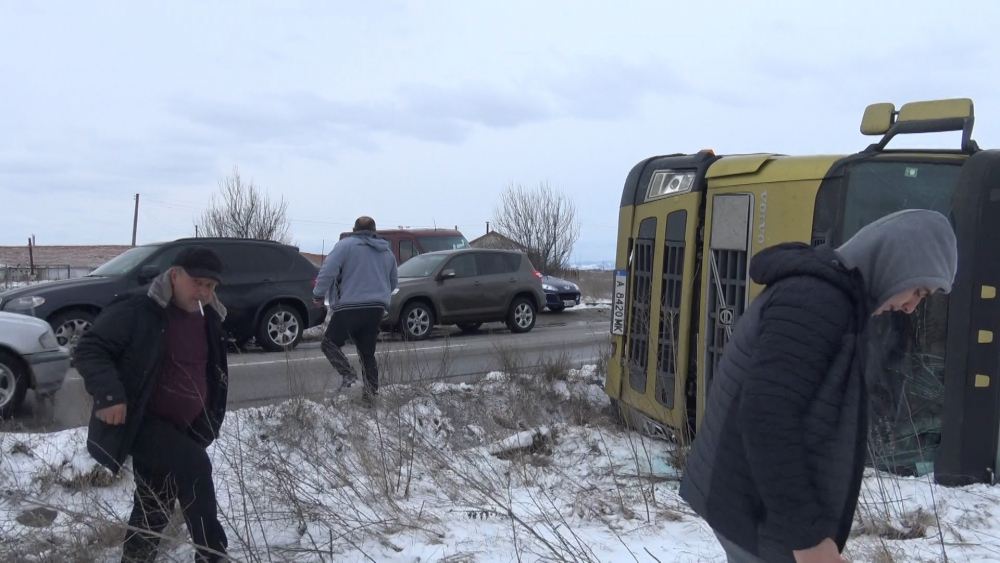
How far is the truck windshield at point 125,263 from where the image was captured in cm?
1192

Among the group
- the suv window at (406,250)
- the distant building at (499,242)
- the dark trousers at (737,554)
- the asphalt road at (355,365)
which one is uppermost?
the distant building at (499,242)

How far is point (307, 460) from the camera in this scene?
465cm

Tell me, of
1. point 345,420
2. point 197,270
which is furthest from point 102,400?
point 345,420

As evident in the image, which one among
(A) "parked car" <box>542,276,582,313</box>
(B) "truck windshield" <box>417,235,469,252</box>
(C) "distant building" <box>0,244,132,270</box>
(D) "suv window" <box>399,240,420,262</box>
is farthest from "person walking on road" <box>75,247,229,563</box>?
(C) "distant building" <box>0,244,132,270</box>

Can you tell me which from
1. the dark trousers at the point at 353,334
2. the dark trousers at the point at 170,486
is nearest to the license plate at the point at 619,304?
the dark trousers at the point at 353,334


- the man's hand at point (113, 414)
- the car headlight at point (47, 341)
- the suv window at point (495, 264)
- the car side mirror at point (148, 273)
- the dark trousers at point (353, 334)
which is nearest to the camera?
the man's hand at point (113, 414)

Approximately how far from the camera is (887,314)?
4914 millimetres

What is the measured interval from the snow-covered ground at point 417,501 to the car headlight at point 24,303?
5.53 m

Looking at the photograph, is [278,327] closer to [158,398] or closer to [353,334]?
[353,334]

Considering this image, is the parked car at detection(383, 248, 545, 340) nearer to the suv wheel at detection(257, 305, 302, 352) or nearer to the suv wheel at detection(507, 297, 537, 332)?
the suv wheel at detection(507, 297, 537, 332)

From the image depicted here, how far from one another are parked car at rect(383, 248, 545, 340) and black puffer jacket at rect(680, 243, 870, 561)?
12.6 m

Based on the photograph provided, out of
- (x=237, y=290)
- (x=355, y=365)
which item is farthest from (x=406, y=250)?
(x=355, y=365)

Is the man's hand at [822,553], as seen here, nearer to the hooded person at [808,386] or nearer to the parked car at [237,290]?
the hooded person at [808,386]

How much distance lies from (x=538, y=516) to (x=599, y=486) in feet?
4.06
